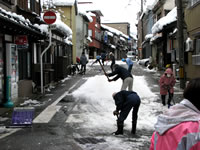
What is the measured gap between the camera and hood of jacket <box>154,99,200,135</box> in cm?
210

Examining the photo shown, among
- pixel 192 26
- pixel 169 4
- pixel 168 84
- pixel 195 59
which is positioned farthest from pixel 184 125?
pixel 169 4

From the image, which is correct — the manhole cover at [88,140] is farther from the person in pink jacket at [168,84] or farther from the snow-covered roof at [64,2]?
the snow-covered roof at [64,2]

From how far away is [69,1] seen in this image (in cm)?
3462

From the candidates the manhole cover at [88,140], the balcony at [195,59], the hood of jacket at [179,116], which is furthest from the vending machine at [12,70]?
the hood of jacket at [179,116]

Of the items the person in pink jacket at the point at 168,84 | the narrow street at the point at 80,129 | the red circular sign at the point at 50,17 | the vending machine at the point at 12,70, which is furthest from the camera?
the red circular sign at the point at 50,17

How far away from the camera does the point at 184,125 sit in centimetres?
209

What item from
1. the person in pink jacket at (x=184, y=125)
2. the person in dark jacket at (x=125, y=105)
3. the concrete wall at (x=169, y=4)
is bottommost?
the person in dark jacket at (x=125, y=105)

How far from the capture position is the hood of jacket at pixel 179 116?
2.10 meters

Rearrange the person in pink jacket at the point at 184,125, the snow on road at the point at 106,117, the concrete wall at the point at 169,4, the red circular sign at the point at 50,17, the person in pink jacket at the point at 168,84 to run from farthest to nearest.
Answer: the concrete wall at the point at 169,4, the red circular sign at the point at 50,17, the person in pink jacket at the point at 168,84, the snow on road at the point at 106,117, the person in pink jacket at the point at 184,125

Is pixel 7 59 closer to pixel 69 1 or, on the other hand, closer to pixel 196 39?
pixel 196 39

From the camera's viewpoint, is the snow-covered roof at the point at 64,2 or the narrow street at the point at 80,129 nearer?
the narrow street at the point at 80,129

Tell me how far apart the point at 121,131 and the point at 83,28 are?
37.2 m

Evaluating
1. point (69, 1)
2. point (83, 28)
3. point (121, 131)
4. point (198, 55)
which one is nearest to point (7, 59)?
point (121, 131)

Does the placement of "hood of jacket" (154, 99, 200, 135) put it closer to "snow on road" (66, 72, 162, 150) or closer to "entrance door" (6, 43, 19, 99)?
"snow on road" (66, 72, 162, 150)
